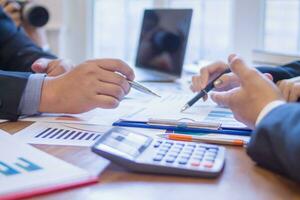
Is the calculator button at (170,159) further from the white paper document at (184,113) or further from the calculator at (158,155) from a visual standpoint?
the white paper document at (184,113)

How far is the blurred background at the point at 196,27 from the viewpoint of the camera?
2.44 meters

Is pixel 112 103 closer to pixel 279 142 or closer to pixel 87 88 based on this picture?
pixel 87 88

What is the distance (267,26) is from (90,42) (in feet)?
3.50

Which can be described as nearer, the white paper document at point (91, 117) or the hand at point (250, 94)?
the hand at point (250, 94)

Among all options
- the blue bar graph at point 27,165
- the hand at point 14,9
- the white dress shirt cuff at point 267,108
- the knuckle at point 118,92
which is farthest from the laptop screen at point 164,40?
the blue bar graph at point 27,165

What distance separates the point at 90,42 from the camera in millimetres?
2812

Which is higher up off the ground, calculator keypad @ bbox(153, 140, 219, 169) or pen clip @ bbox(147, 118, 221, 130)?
calculator keypad @ bbox(153, 140, 219, 169)

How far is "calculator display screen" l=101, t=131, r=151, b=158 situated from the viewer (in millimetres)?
618

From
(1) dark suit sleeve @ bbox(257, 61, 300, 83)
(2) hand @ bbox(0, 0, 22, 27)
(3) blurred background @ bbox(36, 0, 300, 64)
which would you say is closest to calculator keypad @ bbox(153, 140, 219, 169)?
(1) dark suit sleeve @ bbox(257, 61, 300, 83)

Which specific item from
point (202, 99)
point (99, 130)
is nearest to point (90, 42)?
point (202, 99)

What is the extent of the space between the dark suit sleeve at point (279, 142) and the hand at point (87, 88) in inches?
14.2

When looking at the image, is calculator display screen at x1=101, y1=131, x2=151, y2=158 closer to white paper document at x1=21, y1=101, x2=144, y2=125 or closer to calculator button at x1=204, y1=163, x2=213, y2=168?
calculator button at x1=204, y1=163, x2=213, y2=168

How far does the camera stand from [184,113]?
0.93 meters

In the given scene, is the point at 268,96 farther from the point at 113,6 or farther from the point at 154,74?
the point at 113,6
